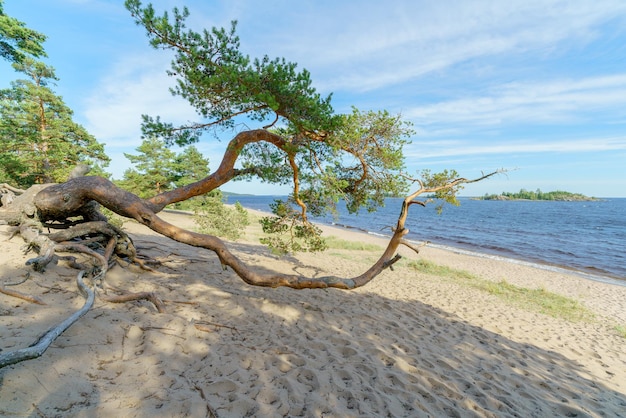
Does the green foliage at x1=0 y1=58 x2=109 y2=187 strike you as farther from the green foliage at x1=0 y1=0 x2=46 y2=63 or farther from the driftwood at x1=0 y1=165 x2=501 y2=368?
the driftwood at x1=0 y1=165 x2=501 y2=368

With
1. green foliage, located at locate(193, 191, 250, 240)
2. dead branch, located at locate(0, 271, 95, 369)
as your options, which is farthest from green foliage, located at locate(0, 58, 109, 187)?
dead branch, located at locate(0, 271, 95, 369)

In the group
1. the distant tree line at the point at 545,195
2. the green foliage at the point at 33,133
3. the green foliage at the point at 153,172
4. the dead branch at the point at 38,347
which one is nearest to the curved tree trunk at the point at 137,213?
the dead branch at the point at 38,347

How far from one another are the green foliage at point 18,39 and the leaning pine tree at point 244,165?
10251mm

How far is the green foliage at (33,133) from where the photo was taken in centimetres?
1482

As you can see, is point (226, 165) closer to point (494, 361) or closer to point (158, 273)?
point (158, 273)

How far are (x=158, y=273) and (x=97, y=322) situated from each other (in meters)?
3.16

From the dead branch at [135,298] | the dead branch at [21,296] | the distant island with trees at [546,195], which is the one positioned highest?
the distant island with trees at [546,195]

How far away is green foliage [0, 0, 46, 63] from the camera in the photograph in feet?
36.1

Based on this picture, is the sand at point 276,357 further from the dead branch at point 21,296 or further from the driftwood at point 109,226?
the driftwood at point 109,226

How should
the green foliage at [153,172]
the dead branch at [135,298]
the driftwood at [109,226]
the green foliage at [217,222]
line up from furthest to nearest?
1. the green foliage at [153,172]
2. the green foliage at [217,222]
3. the driftwood at [109,226]
4. the dead branch at [135,298]

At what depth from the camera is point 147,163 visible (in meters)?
28.9

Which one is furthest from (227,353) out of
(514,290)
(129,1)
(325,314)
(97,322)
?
(514,290)

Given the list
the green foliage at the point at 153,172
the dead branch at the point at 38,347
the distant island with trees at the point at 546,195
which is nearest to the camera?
the dead branch at the point at 38,347

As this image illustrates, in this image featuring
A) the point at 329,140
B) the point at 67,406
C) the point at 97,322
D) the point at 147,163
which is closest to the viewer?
the point at 67,406
